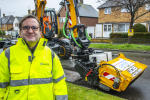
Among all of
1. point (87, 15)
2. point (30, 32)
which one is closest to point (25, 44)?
point (30, 32)

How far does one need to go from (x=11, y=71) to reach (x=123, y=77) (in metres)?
2.82

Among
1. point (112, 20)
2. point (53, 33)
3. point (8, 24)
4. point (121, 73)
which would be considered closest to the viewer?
point (121, 73)

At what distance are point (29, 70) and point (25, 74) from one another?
2.5 inches

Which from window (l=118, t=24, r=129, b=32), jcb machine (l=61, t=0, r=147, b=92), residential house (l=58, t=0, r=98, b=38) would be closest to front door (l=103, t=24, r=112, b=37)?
window (l=118, t=24, r=129, b=32)

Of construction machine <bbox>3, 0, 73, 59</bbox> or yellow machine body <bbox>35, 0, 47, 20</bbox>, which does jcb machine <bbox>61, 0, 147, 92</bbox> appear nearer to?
yellow machine body <bbox>35, 0, 47, 20</bbox>

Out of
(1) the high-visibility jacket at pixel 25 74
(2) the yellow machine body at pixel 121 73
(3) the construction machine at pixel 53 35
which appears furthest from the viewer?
(3) the construction machine at pixel 53 35

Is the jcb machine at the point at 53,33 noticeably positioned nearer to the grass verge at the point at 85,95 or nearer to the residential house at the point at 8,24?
the grass verge at the point at 85,95

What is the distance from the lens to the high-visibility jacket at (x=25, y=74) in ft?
5.57

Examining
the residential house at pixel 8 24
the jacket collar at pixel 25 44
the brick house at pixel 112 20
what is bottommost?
the jacket collar at pixel 25 44

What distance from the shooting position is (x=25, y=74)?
1.72 meters

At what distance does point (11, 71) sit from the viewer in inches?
66.9

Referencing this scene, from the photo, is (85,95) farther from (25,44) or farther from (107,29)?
(107,29)

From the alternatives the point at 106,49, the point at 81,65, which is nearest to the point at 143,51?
the point at 106,49

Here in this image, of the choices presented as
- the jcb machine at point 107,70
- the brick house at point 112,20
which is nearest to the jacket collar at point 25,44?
the jcb machine at point 107,70
